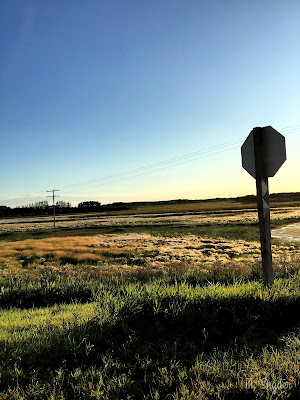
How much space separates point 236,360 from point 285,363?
0.61 m

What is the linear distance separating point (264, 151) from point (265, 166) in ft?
1.04

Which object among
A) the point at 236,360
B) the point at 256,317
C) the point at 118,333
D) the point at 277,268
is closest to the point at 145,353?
the point at 118,333

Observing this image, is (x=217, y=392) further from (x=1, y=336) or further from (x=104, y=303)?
(x=1, y=336)

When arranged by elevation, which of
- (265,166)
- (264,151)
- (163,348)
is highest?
(264,151)

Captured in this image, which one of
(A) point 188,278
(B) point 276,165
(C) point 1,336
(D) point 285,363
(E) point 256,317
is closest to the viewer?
(D) point 285,363

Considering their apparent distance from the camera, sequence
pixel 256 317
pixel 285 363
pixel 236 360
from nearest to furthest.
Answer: pixel 285 363 < pixel 236 360 < pixel 256 317

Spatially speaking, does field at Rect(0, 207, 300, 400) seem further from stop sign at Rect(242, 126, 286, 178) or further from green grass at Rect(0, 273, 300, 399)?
stop sign at Rect(242, 126, 286, 178)

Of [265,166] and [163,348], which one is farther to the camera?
[265,166]

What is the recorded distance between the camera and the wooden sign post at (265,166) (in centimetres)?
646

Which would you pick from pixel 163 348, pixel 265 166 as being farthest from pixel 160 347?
pixel 265 166

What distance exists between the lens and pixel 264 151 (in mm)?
6578

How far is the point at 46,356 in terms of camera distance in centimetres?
402

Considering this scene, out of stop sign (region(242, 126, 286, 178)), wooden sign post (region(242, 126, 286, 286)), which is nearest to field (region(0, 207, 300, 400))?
wooden sign post (region(242, 126, 286, 286))

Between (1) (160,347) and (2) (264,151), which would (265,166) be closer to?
(2) (264,151)
